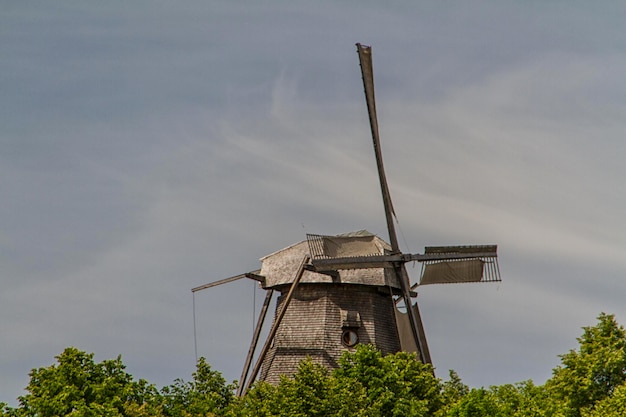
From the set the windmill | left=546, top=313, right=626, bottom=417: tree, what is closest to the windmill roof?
the windmill

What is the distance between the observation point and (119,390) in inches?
1849

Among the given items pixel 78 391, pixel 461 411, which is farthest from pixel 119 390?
pixel 461 411

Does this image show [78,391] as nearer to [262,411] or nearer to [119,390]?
[119,390]

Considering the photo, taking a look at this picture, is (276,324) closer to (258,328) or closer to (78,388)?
(258,328)

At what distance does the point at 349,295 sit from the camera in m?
53.5

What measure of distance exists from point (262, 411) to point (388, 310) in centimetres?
973

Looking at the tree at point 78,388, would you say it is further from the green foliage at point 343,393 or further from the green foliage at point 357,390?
the green foliage at point 357,390

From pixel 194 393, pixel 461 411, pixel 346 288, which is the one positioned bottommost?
pixel 461 411

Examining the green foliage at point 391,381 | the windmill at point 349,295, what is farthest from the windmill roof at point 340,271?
the green foliage at point 391,381

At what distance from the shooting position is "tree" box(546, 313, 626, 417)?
5247cm

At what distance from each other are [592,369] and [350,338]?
9.97m

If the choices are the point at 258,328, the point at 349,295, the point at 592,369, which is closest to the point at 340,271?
the point at 349,295

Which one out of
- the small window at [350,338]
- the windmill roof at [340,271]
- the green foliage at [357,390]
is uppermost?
the windmill roof at [340,271]

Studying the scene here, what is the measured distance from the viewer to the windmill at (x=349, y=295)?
53.0 m
